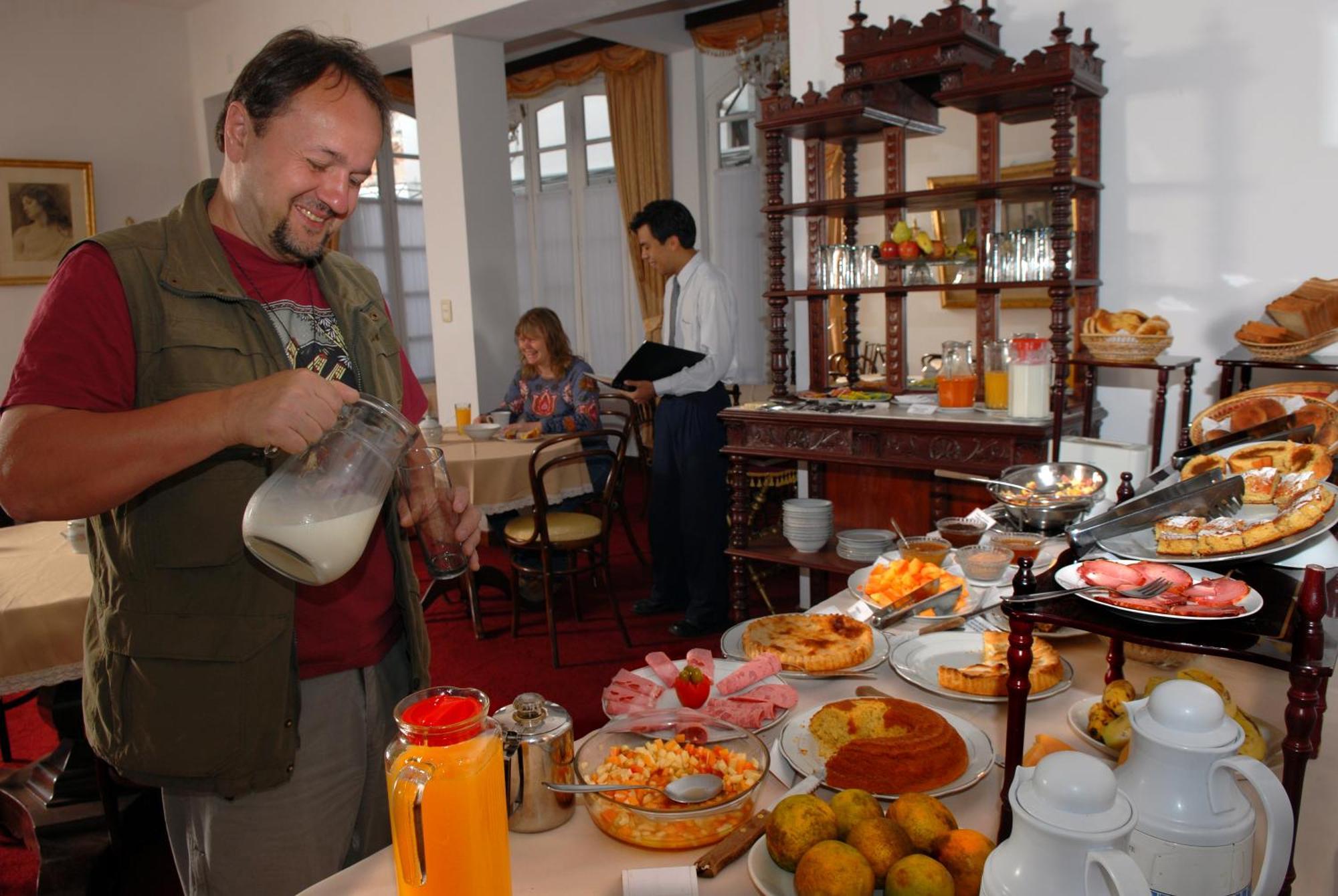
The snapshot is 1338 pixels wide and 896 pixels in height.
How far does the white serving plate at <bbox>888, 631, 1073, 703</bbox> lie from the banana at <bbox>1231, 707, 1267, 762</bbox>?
264mm

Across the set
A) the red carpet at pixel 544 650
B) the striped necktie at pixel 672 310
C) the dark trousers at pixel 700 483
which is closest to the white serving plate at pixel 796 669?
the red carpet at pixel 544 650

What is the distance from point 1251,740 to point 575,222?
7.66 metres

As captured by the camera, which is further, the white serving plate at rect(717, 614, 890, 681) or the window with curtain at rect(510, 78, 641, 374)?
the window with curtain at rect(510, 78, 641, 374)

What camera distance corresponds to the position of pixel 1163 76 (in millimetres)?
3078

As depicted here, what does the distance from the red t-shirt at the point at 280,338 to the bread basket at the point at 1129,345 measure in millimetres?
1868

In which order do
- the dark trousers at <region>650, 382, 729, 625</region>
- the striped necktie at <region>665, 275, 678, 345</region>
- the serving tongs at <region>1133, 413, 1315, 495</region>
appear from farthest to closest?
the striped necktie at <region>665, 275, 678, 345</region> → the dark trousers at <region>650, 382, 729, 625</region> → the serving tongs at <region>1133, 413, 1315, 495</region>

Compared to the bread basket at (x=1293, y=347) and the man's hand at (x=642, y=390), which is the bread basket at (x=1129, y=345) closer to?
the bread basket at (x=1293, y=347)

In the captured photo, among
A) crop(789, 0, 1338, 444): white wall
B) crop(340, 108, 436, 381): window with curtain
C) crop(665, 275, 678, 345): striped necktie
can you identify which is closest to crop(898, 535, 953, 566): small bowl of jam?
crop(789, 0, 1338, 444): white wall

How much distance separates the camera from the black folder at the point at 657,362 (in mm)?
4023

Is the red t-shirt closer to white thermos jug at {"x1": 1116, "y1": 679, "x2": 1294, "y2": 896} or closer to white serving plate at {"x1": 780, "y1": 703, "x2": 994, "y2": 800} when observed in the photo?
white serving plate at {"x1": 780, "y1": 703, "x2": 994, "y2": 800}

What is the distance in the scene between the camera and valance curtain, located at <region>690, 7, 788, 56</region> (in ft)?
21.1

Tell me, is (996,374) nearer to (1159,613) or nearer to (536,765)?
(1159,613)

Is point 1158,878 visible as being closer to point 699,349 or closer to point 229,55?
point 699,349

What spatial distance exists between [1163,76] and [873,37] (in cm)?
96
